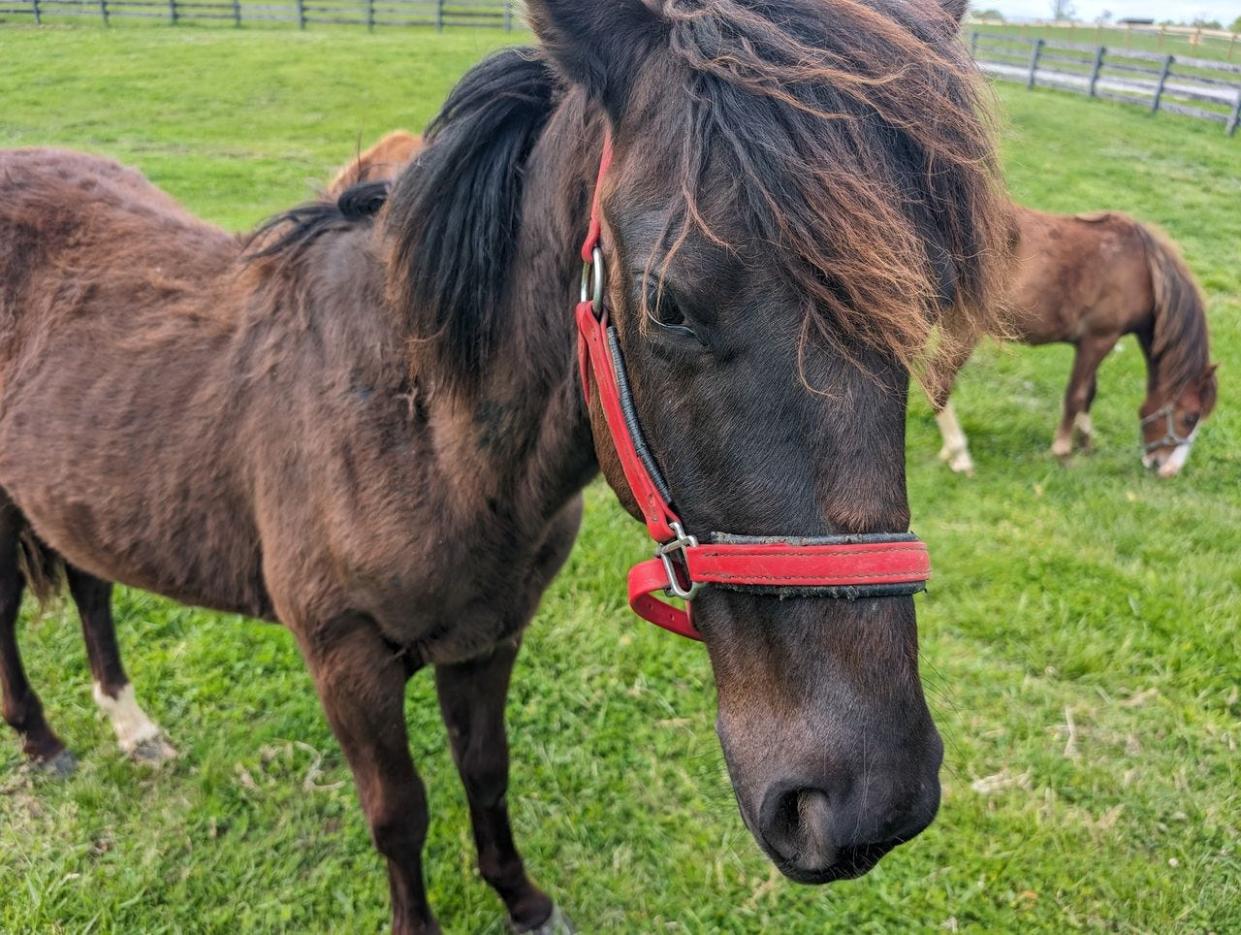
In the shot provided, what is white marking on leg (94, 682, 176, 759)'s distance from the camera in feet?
9.95

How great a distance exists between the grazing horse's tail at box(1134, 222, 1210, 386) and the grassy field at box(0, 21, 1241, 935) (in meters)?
1.12

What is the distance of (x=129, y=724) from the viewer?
3.04 meters

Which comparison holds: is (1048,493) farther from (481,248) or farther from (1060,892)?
(481,248)

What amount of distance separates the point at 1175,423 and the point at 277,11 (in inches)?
1134

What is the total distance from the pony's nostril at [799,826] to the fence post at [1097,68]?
26.2m

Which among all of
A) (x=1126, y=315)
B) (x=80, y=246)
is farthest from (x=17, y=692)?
(x=1126, y=315)

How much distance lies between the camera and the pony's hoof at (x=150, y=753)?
303cm

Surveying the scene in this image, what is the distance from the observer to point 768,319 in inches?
43.3

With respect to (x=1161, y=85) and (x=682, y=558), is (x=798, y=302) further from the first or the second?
(x=1161, y=85)

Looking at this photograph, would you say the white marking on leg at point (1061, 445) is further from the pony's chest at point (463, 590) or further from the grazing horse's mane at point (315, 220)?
the grazing horse's mane at point (315, 220)

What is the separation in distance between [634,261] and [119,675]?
2884mm

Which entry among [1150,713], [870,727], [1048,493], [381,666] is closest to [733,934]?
[381,666]

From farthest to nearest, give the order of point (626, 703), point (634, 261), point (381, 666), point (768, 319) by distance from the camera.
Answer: point (626, 703) → point (381, 666) → point (634, 261) → point (768, 319)

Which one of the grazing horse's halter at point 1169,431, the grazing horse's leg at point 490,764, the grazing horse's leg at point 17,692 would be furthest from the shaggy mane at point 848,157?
the grazing horse's halter at point 1169,431
